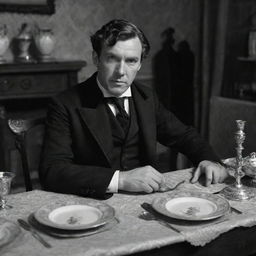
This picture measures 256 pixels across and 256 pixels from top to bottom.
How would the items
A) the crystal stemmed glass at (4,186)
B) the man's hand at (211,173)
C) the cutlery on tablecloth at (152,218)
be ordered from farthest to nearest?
the man's hand at (211,173), the crystal stemmed glass at (4,186), the cutlery on tablecloth at (152,218)

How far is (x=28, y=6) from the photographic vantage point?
13.0 feet

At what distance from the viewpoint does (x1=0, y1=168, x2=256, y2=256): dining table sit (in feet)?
3.74

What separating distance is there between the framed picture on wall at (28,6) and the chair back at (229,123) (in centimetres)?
199

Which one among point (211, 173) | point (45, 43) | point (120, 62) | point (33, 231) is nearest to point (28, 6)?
point (45, 43)

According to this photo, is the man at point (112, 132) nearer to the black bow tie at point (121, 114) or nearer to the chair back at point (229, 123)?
the black bow tie at point (121, 114)

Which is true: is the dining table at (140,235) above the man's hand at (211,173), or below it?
below

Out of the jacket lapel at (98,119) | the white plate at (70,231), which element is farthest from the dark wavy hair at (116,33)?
the white plate at (70,231)

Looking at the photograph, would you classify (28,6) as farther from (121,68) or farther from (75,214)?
(75,214)

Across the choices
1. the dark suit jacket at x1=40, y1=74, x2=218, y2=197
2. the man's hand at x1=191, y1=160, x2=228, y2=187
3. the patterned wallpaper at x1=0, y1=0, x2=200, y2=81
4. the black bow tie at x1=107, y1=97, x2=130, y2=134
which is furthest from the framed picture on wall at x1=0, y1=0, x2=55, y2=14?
the man's hand at x1=191, y1=160, x2=228, y2=187

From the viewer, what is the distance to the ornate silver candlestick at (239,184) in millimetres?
1517

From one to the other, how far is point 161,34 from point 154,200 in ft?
11.5

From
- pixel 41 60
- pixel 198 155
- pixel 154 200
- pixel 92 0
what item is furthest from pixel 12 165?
pixel 154 200

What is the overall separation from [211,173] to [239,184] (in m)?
0.15

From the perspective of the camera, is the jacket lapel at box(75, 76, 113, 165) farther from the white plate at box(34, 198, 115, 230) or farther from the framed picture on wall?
the framed picture on wall
